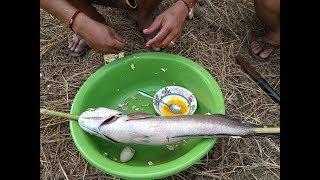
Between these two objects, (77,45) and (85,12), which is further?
(77,45)

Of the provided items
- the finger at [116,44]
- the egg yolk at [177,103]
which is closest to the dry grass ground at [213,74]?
the egg yolk at [177,103]

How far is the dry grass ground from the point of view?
73.2 inches

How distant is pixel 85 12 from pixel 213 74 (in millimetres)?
761

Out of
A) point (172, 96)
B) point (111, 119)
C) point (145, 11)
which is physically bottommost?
point (172, 96)

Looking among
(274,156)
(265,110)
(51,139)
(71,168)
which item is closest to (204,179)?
(274,156)

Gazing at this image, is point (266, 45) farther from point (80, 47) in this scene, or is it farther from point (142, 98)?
point (80, 47)

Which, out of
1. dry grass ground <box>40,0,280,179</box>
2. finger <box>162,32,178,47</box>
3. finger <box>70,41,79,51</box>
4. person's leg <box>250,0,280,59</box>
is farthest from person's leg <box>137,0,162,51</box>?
person's leg <box>250,0,280,59</box>

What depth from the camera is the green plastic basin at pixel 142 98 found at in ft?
4.98

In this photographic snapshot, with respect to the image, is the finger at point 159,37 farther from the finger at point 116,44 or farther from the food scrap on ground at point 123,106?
the food scrap on ground at point 123,106

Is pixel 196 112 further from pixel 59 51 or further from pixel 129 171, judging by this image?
pixel 59 51

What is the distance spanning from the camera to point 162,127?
1.55 m

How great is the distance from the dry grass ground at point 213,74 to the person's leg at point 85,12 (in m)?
0.06

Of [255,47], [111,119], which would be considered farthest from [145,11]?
[111,119]

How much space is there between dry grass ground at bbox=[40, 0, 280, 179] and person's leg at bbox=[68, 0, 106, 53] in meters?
0.06
